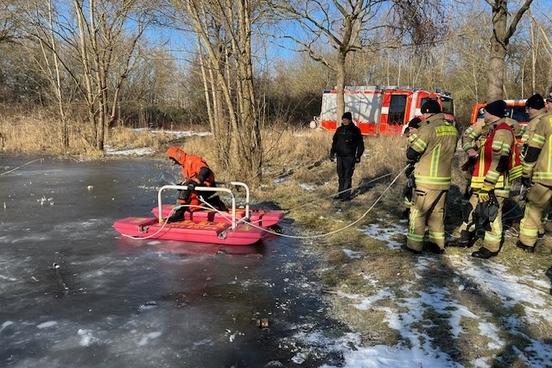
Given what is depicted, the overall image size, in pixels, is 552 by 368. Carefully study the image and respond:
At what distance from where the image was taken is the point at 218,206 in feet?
26.6

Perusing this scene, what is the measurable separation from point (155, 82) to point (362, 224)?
35900 millimetres

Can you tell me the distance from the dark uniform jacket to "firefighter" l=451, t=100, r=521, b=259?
349 centimetres

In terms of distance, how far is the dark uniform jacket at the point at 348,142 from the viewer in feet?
31.9

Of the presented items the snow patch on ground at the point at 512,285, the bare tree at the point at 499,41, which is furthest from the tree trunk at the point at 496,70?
the snow patch on ground at the point at 512,285

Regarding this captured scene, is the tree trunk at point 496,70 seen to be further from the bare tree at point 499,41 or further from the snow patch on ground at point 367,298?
the snow patch on ground at point 367,298

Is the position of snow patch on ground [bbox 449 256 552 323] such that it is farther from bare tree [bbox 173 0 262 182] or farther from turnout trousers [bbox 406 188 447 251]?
bare tree [bbox 173 0 262 182]

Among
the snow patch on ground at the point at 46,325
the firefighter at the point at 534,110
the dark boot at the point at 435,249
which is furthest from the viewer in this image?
the firefighter at the point at 534,110

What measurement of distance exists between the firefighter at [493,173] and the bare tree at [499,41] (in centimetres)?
455

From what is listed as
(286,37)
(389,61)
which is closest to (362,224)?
(286,37)

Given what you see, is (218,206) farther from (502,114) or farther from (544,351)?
(544,351)

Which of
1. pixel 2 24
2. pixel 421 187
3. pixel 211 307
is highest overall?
pixel 2 24

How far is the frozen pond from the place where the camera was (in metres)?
3.87

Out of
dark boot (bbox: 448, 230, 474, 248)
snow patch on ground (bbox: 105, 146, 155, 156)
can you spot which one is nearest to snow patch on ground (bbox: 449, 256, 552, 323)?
dark boot (bbox: 448, 230, 474, 248)

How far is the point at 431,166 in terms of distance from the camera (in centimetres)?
610
